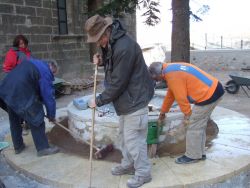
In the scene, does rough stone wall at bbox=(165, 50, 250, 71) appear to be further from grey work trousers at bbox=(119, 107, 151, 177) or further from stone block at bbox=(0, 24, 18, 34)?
grey work trousers at bbox=(119, 107, 151, 177)

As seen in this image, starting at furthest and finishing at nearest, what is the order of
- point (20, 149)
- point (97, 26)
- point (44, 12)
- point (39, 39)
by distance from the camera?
point (44, 12), point (39, 39), point (20, 149), point (97, 26)

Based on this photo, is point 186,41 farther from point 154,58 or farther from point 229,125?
point 154,58

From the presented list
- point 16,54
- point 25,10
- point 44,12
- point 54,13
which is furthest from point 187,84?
point 54,13

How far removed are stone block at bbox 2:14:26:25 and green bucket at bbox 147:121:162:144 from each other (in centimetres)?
641

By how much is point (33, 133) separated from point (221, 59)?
10.5 metres

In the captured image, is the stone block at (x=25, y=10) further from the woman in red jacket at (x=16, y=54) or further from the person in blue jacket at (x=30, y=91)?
the person in blue jacket at (x=30, y=91)

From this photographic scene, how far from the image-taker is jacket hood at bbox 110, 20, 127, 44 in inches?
128

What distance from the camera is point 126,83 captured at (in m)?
3.34

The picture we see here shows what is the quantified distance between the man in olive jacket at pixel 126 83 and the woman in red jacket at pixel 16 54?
2384 mm

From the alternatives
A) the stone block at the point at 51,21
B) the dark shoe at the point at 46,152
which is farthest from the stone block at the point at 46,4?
the dark shoe at the point at 46,152

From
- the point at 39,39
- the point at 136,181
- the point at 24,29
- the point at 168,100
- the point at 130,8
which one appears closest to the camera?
the point at 136,181

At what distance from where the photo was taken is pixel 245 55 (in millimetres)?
13359

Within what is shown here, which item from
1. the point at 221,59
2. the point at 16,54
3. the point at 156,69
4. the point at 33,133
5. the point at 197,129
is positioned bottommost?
the point at 33,133

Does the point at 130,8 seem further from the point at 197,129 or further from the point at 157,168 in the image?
the point at 157,168
